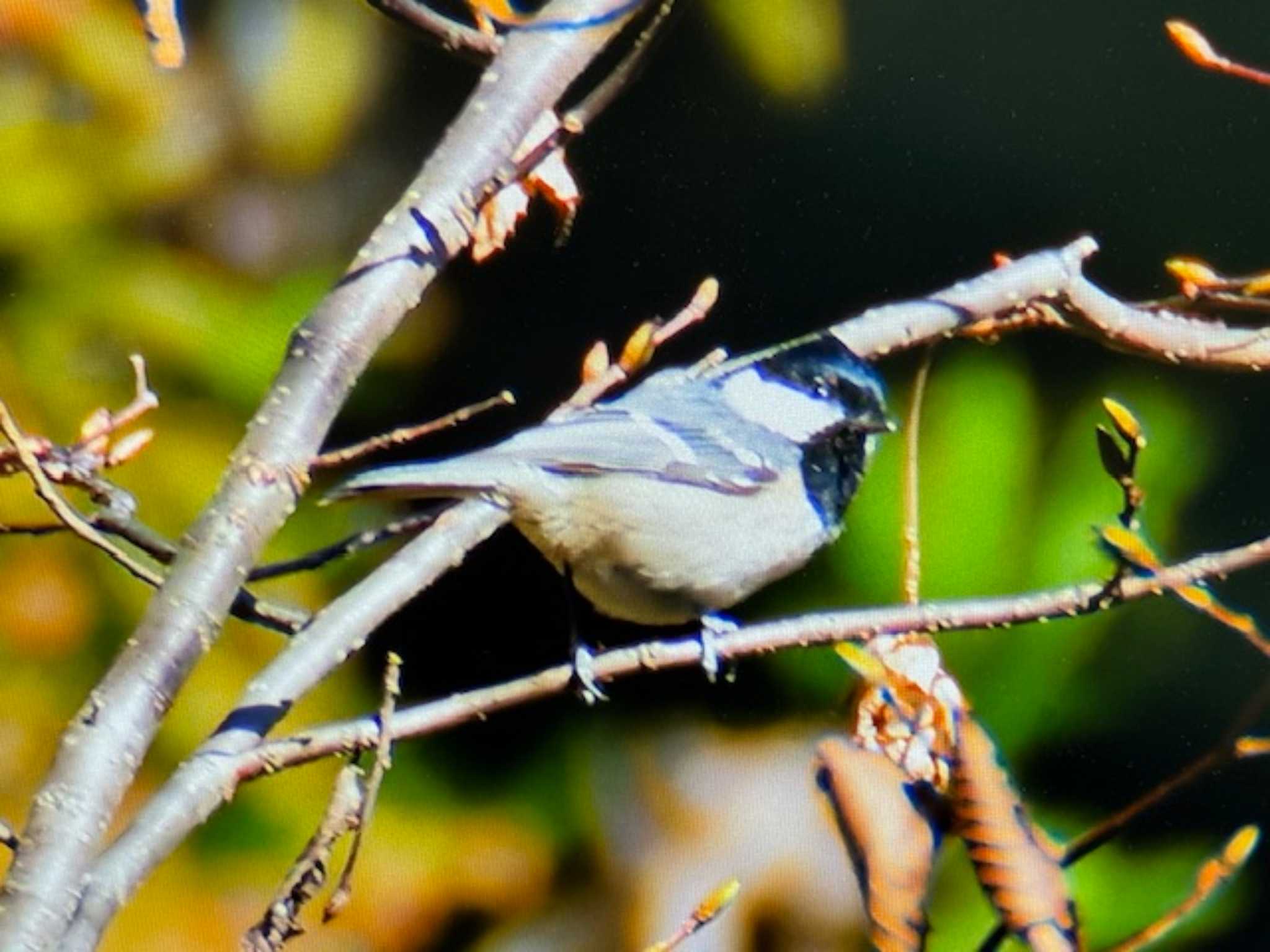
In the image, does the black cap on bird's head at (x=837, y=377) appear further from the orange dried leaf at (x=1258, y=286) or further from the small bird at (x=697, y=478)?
the orange dried leaf at (x=1258, y=286)

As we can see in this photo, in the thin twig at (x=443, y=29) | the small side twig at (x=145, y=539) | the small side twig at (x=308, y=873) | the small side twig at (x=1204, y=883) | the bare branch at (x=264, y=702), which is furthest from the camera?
the small side twig at (x=1204, y=883)

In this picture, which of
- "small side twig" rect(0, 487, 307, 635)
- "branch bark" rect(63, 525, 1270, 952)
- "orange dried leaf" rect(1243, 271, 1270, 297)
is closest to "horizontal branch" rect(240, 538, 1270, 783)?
"branch bark" rect(63, 525, 1270, 952)

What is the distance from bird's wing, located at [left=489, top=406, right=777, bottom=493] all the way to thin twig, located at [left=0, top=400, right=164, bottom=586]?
0.30 m

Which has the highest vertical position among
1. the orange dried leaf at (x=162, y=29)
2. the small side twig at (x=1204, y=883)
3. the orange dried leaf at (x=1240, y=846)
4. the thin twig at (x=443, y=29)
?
Answer: the orange dried leaf at (x=162, y=29)

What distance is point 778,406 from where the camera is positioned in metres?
1.39

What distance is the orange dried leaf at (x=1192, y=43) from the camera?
1312 mm

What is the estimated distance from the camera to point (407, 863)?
56.4 inches

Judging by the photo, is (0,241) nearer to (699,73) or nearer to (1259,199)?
(699,73)

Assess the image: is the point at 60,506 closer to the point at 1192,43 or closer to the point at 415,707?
the point at 415,707

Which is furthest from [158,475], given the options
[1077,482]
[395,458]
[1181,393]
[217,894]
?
[1181,393]

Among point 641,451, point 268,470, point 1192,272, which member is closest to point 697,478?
point 641,451

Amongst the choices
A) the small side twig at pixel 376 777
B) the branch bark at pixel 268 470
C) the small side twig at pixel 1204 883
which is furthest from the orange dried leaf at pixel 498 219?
the small side twig at pixel 1204 883

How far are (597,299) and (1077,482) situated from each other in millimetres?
481

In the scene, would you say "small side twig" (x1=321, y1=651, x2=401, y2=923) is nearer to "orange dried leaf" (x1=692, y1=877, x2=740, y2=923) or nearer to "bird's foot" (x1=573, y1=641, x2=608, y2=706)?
"bird's foot" (x1=573, y1=641, x2=608, y2=706)
